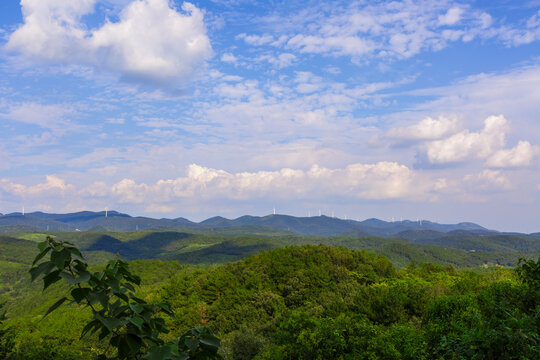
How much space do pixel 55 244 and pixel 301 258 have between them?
74816 millimetres

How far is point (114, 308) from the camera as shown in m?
3.24

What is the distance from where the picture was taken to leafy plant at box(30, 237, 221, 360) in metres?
2.88

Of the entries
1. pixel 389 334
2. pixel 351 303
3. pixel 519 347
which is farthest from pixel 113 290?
pixel 351 303

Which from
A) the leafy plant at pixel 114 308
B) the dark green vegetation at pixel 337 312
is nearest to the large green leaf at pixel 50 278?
the leafy plant at pixel 114 308

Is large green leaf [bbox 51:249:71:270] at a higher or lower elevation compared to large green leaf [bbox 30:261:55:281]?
higher

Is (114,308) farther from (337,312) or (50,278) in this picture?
(337,312)

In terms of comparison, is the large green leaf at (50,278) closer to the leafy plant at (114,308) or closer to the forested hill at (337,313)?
the leafy plant at (114,308)

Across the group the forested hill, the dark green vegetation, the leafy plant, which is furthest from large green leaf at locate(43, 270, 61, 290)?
the forested hill

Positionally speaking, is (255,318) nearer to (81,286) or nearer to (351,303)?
(351,303)

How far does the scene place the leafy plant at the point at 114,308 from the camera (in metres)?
2.88

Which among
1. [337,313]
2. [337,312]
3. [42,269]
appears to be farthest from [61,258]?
[337,312]

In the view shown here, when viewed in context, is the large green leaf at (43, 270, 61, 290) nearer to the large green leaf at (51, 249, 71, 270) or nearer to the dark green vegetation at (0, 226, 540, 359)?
the large green leaf at (51, 249, 71, 270)

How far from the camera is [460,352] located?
766 cm

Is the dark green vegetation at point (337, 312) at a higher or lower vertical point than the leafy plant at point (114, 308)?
lower
